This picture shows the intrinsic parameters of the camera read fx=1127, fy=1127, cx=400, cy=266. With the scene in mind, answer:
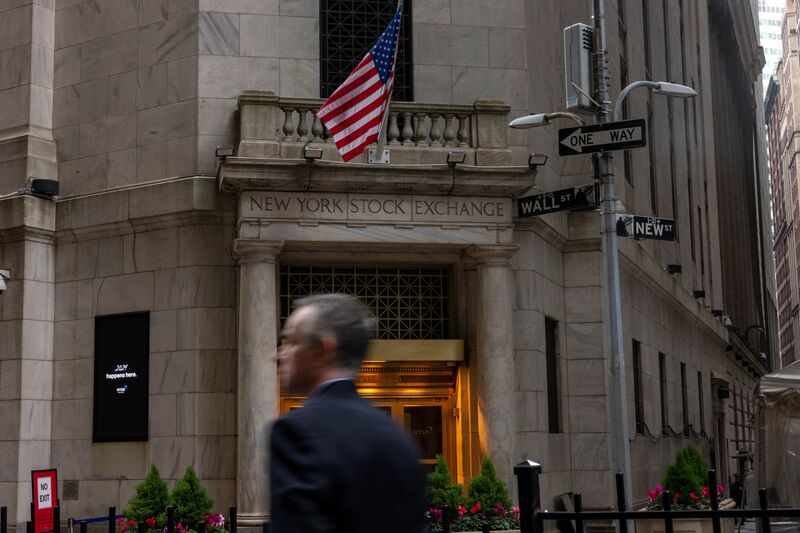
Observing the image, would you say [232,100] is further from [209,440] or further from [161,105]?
[209,440]

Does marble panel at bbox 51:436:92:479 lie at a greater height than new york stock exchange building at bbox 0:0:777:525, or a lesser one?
lesser

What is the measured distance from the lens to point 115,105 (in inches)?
773

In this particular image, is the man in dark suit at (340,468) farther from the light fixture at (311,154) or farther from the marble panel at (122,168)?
the marble panel at (122,168)

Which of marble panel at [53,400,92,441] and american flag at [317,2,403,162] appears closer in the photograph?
american flag at [317,2,403,162]

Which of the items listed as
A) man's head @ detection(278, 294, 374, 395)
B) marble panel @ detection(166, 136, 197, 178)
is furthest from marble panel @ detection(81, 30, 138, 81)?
man's head @ detection(278, 294, 374, 395)

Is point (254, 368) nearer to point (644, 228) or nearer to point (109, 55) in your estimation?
point (644, 228)

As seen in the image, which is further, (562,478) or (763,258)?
(763,258)

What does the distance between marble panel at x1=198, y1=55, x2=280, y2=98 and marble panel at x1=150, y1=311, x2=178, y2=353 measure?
3697 millimetres

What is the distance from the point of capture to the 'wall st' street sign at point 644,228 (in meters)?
15.5

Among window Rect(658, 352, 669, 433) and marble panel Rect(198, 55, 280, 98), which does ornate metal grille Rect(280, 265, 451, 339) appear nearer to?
marble panel Rect(198, 55, 280, 98)

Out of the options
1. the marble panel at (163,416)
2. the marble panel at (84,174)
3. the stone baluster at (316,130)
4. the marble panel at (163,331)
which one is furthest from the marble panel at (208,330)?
the marble panel at (84,174)

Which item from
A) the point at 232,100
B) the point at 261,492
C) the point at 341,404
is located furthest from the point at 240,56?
the point at 341,404

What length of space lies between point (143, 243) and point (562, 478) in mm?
8479

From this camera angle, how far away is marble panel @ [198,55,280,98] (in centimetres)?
1870
